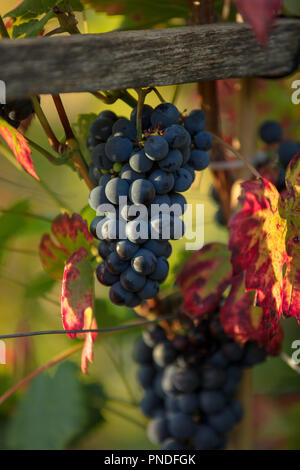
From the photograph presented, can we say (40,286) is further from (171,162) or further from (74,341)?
(171,162)

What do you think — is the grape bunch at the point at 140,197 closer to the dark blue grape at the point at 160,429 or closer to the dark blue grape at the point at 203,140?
the dark blue grape at the point at 203,140

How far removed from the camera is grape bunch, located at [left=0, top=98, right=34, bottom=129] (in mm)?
537

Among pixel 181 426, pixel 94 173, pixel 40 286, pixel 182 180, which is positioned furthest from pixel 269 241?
pixel 40 286

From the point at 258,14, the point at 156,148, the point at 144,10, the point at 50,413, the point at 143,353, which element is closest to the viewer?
the point at 258,14

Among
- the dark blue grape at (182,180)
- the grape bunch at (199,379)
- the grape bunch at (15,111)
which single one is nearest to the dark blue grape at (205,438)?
the grape bunch at (199,379)

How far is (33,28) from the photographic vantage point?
0.52 metres

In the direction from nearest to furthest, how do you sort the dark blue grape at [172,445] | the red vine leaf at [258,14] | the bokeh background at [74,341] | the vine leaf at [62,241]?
the red vine leaf at [258,14] → the vine leaf at [62,241] → the dark blue grape at [172,445] → the bokeh background at [74,341]

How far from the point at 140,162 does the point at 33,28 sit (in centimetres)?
19

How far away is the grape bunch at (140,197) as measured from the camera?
0.51 metres

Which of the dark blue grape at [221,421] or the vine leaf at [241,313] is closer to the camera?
the vine leaf at [241,313]

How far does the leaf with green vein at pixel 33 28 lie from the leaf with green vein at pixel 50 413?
73 cm

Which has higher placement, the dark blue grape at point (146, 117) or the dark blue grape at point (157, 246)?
the dark blue grape at point (146, 117)

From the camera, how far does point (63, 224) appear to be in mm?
644
